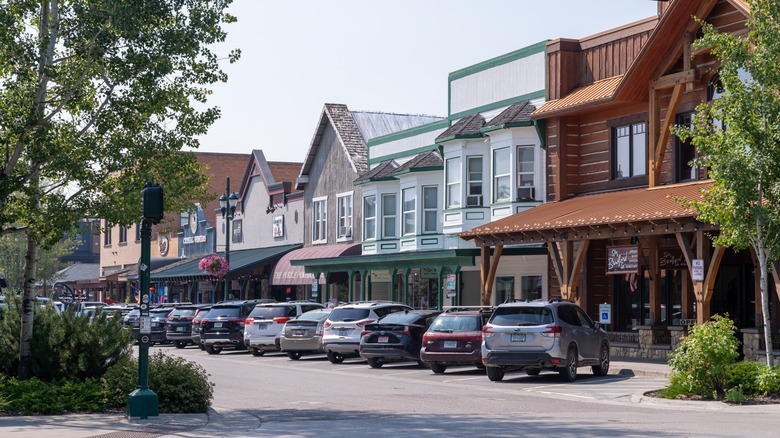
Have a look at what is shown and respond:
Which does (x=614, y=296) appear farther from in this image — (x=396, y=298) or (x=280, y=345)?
(x=396, y=298)

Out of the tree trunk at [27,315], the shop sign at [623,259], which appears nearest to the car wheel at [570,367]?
the shop sign at [623,259]

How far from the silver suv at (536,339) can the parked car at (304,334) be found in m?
9.09

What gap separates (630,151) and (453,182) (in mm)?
8129

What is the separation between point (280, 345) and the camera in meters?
33.5

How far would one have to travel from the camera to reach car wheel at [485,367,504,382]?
24328 mm

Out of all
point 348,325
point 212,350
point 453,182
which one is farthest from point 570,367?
point 212,350

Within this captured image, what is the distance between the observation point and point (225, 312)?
37312 millimetres

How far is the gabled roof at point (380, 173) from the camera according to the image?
150 feet

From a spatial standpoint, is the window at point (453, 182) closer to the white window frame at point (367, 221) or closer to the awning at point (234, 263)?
the white window frame at point (367, 221)

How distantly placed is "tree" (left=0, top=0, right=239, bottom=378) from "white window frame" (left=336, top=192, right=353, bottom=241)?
3077 centimetres

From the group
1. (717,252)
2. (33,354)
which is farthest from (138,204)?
(717,252)

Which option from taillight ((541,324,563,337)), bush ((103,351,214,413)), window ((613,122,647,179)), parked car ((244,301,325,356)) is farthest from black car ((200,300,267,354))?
bush ((103,351,214,413))

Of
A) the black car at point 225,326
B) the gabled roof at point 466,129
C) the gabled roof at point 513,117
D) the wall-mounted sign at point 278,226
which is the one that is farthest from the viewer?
the wall-mounted sign at point 278,226

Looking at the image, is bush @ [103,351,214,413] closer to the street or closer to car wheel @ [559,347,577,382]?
the street
